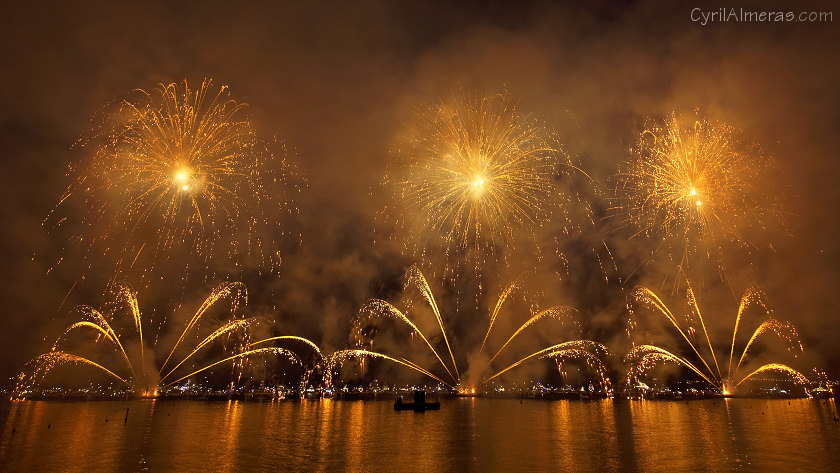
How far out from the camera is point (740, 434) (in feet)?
148

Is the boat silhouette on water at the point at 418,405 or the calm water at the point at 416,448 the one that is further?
the boat silhouette on water at the point at 418,405

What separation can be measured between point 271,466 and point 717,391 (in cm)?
21661

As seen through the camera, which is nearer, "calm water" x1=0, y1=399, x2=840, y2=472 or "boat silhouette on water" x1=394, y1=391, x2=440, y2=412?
"calm water" x1=0, y1=399, x2=840, y2=472

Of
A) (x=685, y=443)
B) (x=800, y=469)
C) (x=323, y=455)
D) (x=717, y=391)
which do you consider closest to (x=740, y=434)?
(x=685, y=443)

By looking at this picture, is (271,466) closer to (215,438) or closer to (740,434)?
(215,438)

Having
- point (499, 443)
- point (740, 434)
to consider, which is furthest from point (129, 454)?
point (740, 434)

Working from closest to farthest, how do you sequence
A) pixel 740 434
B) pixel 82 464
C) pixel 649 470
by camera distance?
pixel 649 470 → pixel 82 464 → pixel 740 434

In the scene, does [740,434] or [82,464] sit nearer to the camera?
[82,464]

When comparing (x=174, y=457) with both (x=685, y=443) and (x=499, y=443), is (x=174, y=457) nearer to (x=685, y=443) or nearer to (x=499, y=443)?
(x=499, y=443)

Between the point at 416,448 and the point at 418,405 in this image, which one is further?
the point at 418,405

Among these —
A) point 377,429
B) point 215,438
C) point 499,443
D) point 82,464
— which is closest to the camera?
point 82,464

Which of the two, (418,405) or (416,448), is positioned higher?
(416,448)

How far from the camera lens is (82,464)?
94.8 ft

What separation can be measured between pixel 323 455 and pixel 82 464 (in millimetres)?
15154
